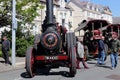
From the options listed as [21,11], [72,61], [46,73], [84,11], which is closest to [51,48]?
[72,61]

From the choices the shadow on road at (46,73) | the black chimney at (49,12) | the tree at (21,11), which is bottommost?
the shadow on road at (46,73)

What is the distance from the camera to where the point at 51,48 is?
14.3 m

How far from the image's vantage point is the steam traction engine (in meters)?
14.3

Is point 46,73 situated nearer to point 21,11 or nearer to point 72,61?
point 72,61

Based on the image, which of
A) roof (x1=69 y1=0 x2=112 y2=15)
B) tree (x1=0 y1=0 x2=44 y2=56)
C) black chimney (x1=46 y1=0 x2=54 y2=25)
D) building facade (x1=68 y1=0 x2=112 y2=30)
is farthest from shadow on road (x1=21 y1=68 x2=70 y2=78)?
roof (x1=69 y1=0 x2=112 y2=15)

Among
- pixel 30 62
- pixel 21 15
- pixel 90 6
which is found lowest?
pixel 30 62

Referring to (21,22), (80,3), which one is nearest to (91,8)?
(80,3)

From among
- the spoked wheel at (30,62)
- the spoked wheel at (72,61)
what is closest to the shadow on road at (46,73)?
the spoked wheel at (30,62)

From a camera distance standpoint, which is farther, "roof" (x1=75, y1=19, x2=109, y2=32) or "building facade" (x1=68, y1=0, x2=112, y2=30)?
"building facade" (x1=68, y1=0, x2=112, y2=30)

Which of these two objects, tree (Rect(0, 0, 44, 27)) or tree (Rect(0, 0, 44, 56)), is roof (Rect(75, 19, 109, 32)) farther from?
tree (Rect(0, 0, 44, 27))

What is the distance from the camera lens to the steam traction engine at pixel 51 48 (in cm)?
1427

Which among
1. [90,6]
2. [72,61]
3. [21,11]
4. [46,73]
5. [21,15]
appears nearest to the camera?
[72,61]

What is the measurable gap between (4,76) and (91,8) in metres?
93.6

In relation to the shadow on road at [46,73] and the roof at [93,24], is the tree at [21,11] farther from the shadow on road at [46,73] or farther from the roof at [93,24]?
the shadow on road at [46,73]
